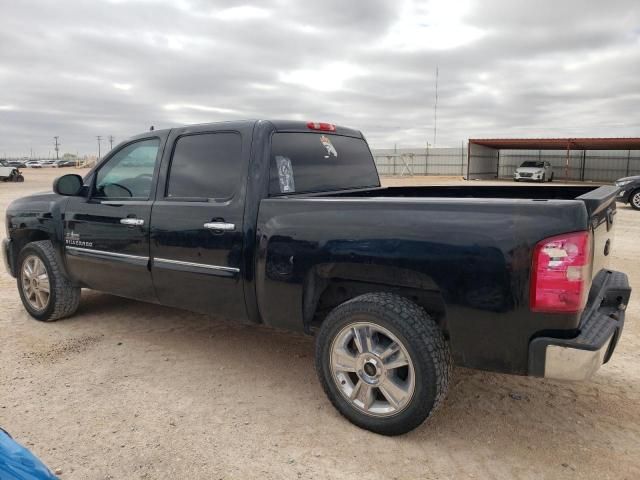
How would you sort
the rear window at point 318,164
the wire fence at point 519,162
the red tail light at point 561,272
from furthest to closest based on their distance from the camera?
the wire fence at point 519,162
the rear window at point 318,164
the red tail light at point 561,272

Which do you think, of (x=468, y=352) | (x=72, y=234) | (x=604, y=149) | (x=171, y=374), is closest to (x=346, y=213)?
(x=468, y=352)

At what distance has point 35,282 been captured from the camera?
4.94m

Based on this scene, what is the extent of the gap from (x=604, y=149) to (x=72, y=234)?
40.1 meters

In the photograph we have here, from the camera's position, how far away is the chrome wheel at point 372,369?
284cm

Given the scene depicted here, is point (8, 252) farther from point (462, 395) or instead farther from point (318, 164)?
point (462, 395)

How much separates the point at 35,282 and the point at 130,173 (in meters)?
1.61

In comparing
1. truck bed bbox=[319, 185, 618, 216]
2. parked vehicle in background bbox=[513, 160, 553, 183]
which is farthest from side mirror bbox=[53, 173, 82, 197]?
parked vehicle in background bbox=[513, 160, 553, 183]

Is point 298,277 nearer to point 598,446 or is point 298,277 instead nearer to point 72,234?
point 598,446

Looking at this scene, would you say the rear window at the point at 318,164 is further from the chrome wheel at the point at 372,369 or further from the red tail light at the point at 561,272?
the red tail light at the point at 561,272

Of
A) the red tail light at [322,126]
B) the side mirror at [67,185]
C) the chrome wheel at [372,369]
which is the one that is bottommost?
the chrome wheel at [372,369]

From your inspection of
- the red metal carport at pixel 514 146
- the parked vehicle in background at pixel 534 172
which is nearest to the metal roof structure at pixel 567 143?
the red metal carport at pixel 514 146

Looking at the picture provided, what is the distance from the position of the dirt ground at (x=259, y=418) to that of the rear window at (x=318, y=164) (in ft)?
4.59

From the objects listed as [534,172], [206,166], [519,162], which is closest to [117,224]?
[206,166]

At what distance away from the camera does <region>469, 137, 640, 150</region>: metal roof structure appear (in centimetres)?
3200
